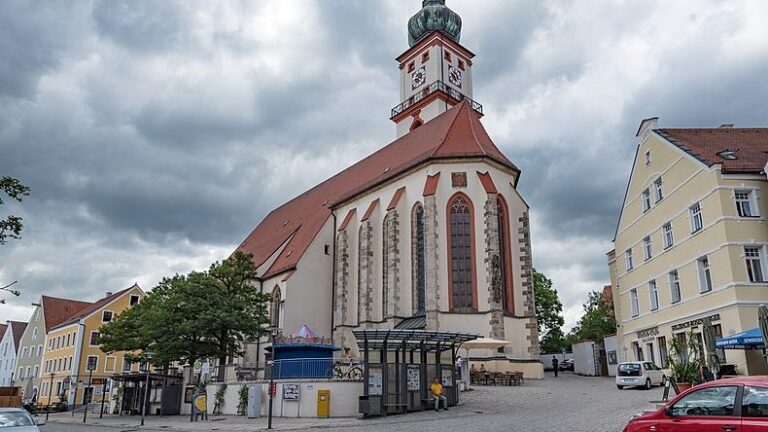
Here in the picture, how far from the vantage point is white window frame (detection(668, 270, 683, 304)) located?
27.4 meters

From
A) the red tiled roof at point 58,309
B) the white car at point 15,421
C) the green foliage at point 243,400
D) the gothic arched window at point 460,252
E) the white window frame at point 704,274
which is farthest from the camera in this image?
the red tiled roof at point 58,309

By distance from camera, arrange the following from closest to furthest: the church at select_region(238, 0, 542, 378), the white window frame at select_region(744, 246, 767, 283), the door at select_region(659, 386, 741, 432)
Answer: the door at select_region(659, 386, 741, 432), the white window frame at select_region(744, 246, 767, 283), the church at select_region(238, 0, 542, 378)

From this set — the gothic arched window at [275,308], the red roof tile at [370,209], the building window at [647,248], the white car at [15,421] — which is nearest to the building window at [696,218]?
the building window at [647,248]

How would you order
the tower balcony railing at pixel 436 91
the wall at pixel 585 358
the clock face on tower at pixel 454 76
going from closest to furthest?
1. the wall at pixel 585 358
2. the tower balcony railing at pixel 436 91
3. the clock face on tower at pixel 454 76

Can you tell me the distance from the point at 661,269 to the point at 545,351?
30632 millimetres

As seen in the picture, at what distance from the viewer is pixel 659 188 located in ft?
96.6

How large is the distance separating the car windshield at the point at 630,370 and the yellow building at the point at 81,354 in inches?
1739

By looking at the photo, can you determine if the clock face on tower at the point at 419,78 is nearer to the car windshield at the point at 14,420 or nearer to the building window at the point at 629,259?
the building window at the point at 629,259

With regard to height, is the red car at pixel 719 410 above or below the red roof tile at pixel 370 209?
below

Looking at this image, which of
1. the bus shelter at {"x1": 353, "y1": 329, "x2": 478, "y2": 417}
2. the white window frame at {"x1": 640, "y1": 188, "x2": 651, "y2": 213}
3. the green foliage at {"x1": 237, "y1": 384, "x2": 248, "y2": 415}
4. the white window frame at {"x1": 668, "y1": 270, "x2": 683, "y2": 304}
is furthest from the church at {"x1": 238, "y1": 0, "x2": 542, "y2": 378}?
the green foliage at {"x1": 237, "y1": 384, "x2": 248, "y2": 415}

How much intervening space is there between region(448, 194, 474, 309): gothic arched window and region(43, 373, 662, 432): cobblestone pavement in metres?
7.12

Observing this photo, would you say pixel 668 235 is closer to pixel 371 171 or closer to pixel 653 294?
pixel 653 294

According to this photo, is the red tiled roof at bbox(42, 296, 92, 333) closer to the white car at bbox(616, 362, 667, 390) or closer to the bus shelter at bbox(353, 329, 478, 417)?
the bus shelter at bbox(353, 329, 478, 417)

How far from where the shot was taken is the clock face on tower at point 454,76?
48994mm
